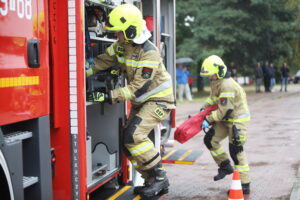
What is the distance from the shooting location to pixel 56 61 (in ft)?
14.4

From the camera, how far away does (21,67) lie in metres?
3.55

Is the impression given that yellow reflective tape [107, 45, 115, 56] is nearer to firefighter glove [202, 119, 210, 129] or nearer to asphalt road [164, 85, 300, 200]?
firefighter glove [202, 119, 210, 129]

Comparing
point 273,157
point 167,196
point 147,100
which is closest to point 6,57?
point 147,100

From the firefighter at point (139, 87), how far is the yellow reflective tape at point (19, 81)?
1301 mm

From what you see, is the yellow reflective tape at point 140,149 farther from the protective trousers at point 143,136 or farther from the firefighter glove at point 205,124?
the firefighter glove at point 205,124

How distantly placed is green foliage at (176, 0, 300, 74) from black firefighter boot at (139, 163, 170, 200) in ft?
65.8

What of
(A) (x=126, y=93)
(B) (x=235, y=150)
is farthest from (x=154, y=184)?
(B) (x=235, y=150)

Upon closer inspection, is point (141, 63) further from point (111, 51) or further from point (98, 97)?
point (98, 97)

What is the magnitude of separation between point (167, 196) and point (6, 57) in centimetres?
354

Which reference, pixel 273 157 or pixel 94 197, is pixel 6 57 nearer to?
pixel 94 197

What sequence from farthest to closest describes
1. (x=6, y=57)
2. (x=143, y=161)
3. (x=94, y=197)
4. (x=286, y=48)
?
Result: (x=286, y=48) → (x=94, y=197) → (x=143, y=161) → (x=6, y=57)

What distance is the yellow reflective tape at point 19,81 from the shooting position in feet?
10.9

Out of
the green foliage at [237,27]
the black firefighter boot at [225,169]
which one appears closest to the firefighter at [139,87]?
the black firefighter boot at [225,169]

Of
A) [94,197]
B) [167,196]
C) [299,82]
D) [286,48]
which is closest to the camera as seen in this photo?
[94,197]
